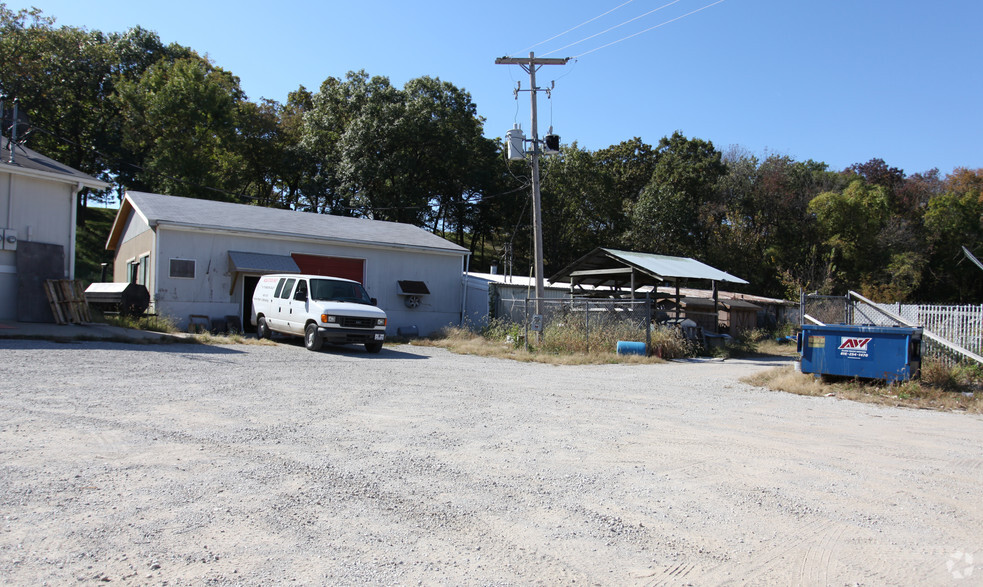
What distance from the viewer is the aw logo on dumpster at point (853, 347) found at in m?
12.6

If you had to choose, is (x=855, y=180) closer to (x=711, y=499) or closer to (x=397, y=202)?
(x=397, y=202)

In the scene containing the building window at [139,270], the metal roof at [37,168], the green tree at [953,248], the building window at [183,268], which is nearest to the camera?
the metal roof at [37,168]

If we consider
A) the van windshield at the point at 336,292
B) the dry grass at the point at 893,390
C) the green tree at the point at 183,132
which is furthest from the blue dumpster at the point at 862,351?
the green tree at the point at 183,132

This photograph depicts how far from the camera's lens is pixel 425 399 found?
9391 mm

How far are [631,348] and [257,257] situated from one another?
12.7m

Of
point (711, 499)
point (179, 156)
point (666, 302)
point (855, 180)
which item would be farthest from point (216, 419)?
point (855, 180)

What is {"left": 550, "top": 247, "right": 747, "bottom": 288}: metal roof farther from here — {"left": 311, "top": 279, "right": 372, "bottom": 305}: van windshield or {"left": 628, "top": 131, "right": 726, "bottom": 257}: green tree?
{"left": 628, "top": 131, "right": 726, "bottom": 257}: green tree

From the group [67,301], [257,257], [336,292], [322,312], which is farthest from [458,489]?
[257,257]

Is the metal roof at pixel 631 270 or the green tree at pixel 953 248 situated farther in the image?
the green tree at pixel 953 248

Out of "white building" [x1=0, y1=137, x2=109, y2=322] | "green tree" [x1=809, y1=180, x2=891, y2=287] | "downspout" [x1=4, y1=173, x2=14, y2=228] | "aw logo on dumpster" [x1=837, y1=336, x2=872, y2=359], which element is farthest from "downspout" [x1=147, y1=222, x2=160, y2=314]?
"green tree" [x1=809, y1=180, x2=891, y2=287]

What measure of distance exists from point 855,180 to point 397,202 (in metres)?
28.0

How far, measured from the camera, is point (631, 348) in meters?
18.0

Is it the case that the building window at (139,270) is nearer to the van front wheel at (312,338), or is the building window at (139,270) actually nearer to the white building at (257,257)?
the white building at (257,257)

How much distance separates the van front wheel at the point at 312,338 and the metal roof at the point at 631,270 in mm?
9608
